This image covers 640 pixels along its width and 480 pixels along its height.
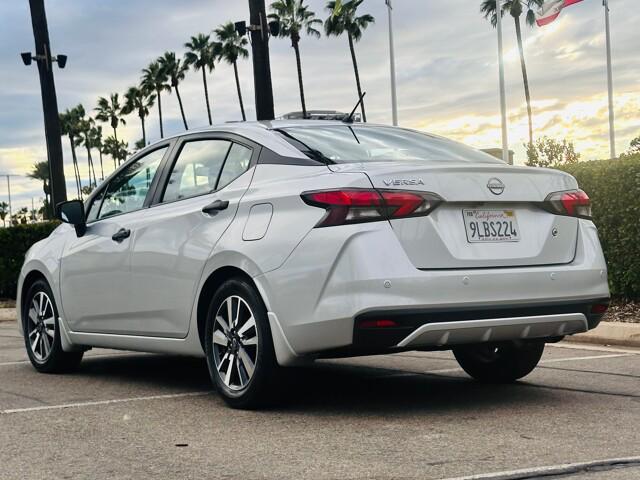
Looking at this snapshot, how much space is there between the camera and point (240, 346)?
223 inches

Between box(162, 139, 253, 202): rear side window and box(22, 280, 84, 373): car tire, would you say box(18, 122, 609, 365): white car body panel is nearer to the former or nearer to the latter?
box(162, 139, 253, 202): rear side window

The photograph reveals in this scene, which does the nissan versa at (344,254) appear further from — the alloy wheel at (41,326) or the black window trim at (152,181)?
the alloy wheel at (41,326)

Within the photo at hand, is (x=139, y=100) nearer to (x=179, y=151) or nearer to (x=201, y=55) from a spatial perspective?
(x=201, y=55)

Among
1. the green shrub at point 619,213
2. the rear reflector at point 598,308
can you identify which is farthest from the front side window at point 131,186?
the green shrub at point 619,213

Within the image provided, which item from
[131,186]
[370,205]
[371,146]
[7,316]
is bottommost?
[7,316]

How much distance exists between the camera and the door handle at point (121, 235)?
6761 mm

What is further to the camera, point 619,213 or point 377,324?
point 619,213

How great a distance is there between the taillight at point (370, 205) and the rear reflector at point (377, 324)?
1.67 feet

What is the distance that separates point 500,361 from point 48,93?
14971 mm

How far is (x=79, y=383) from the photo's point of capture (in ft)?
23.7

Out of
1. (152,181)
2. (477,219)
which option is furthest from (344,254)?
(152,181)

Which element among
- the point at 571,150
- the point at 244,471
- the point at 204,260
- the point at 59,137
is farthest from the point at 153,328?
the point at 571,150

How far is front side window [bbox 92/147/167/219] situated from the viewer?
273 inches

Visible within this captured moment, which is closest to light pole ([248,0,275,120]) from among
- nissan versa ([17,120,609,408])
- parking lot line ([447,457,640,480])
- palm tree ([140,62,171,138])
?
nissan versa ([17,120,609,408])
